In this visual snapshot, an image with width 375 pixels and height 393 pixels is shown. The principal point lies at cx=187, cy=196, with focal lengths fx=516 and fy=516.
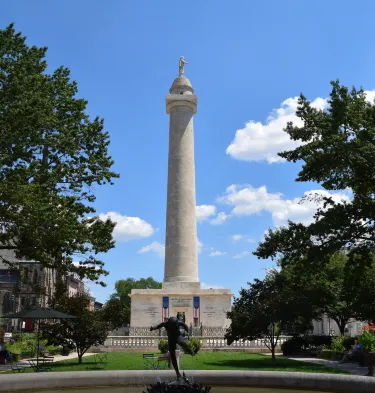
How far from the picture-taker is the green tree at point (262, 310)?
25.6m

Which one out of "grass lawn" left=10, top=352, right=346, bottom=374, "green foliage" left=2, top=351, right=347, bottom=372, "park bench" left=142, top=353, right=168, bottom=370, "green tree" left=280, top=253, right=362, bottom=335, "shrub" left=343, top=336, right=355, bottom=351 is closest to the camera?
"park bench" left=142, top=353, right=168, bottom=370

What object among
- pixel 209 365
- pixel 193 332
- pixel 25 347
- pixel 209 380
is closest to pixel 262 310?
pixel 209 365

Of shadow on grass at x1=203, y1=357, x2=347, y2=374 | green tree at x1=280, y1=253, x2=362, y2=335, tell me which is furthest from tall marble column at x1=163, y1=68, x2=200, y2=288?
shadow on grass at x1=203, y1=357, x2=347, y2=374

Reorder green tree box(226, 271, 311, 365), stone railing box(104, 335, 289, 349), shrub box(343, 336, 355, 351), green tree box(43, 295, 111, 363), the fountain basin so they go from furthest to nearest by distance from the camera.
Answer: stone railing box(104, 335, 289, 349)
shrub box(343, 336, 355, 351)
green tree box(226, 271, 311, 365)
green tree box(43, 295, 111, 363)
the fountain basin

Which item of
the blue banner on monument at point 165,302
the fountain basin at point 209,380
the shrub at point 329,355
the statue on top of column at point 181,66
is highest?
the statue on top of column at point 181,66

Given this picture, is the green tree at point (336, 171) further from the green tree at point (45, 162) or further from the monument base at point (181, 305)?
the monument base at point (181, 305)

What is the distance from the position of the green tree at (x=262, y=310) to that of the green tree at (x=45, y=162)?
24.2 feet

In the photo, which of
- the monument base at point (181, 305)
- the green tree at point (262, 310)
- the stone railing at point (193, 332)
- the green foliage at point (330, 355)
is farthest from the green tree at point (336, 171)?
the monument base at point (181, 305)

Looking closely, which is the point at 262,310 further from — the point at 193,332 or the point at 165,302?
the point at 165,302

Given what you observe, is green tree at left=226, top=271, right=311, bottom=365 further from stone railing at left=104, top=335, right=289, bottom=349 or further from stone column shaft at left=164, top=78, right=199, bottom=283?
stone column shaft at left=164, top=78, right=199, bottom=283

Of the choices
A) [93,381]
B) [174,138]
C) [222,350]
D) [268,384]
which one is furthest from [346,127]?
[174,138]

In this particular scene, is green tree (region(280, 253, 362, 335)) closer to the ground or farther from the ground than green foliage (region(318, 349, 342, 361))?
farther from the ground

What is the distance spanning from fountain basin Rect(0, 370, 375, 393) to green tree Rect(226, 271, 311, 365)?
1225 centimetres

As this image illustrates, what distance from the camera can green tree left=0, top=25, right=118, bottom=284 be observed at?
2211 cm
